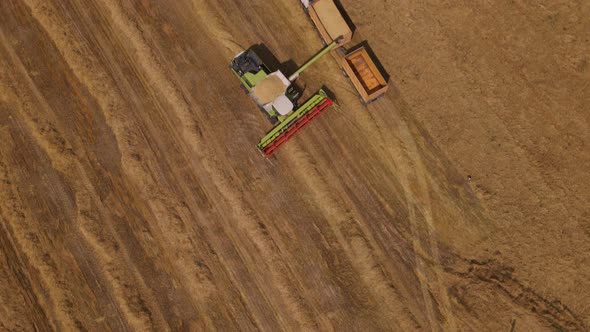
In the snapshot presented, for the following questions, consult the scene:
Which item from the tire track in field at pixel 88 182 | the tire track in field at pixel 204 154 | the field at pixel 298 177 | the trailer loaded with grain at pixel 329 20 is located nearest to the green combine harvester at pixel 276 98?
the trailer loaded with grain at pixel 329 20

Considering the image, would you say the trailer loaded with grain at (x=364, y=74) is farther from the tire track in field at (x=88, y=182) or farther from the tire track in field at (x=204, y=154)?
the tire track in field at (x=88, y=182)

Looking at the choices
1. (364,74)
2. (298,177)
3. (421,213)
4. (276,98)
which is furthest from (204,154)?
(421,213)

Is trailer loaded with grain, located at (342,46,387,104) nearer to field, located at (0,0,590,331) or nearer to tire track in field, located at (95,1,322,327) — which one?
field, located at (0,0,590,331)

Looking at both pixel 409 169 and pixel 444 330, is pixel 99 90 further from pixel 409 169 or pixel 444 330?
pixel 444 330

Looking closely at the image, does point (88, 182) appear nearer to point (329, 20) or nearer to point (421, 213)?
point (329, 20)

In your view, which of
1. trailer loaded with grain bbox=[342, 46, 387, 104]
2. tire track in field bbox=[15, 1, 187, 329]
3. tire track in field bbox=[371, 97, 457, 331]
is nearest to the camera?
tire track in field bbox=[371, 97, 457, 331]

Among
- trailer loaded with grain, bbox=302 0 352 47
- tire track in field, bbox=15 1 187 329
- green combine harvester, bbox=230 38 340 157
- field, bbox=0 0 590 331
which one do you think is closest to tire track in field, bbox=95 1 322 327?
field, bbox=0 0 590 331
